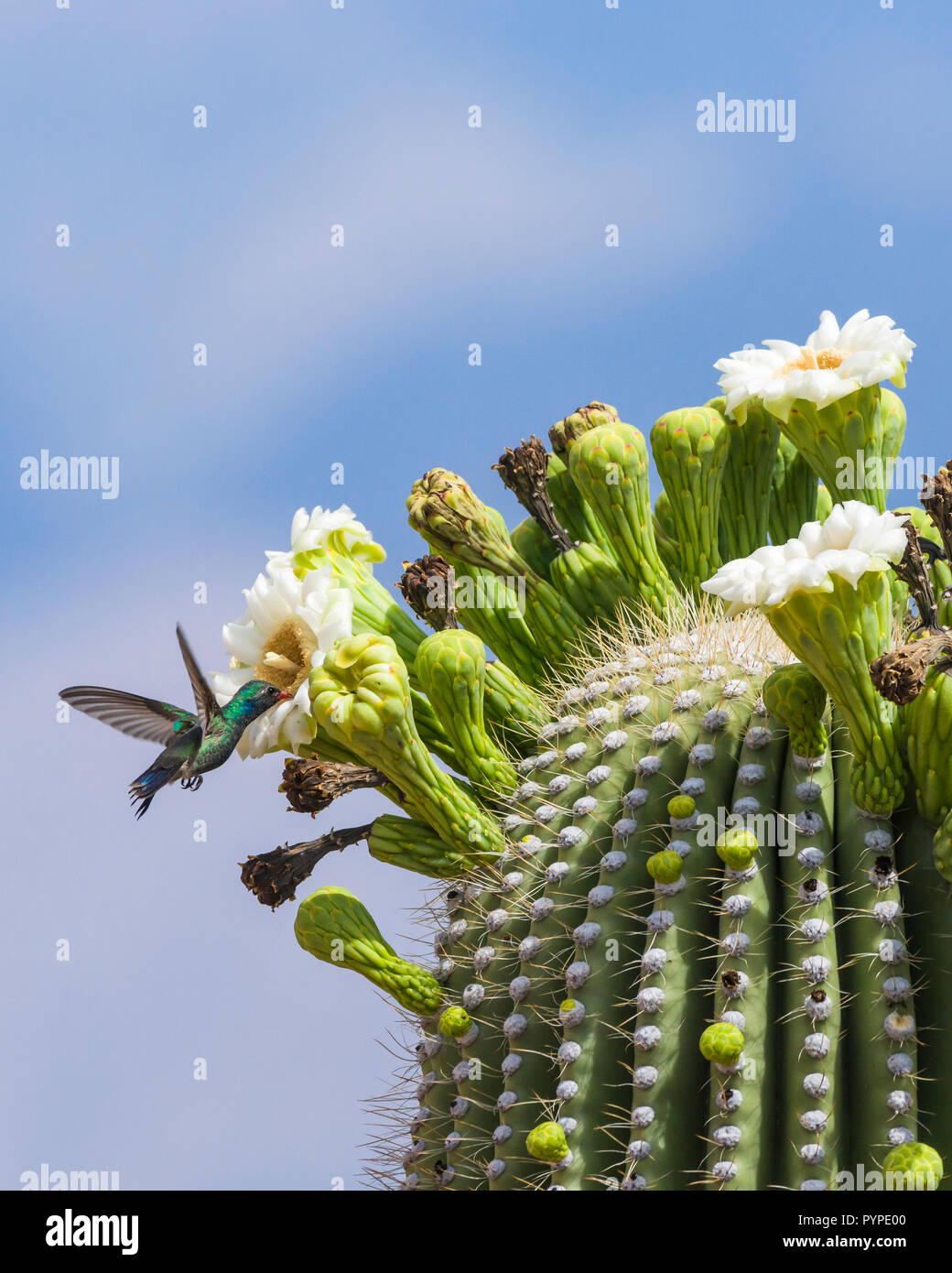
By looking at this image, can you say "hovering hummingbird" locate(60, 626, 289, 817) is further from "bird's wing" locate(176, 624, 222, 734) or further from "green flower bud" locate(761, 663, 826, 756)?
"green flower bud" locate(761, 663, 826, 756)

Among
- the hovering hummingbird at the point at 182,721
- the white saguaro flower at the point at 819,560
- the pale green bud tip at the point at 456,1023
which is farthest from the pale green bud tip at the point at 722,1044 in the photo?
the hovering hummingbird at the point at 182,721

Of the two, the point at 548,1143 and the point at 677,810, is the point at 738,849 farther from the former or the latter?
the point at 548,1143

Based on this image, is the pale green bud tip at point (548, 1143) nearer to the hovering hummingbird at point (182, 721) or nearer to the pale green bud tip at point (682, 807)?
the pale green bud tip at point (682, 807)

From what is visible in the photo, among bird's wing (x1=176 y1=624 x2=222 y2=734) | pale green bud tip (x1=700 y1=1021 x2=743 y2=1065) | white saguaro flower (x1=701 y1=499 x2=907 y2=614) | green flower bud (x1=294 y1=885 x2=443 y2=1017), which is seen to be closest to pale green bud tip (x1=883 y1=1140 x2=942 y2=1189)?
pale green bud tip (x1=700 y1=1021 x2=743 y2=1065)

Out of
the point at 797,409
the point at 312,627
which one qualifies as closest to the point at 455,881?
the point at 312,627

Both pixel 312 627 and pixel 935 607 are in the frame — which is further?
pixel 312 627

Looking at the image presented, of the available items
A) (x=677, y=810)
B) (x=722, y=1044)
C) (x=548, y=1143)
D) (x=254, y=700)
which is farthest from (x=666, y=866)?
(x=254, y=700)
